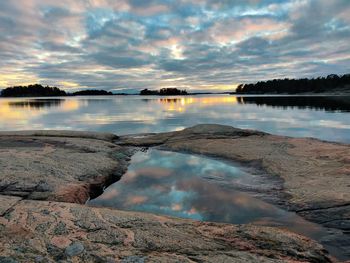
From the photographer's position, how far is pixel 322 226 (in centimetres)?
804

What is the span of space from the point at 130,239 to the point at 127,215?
47.8 inches

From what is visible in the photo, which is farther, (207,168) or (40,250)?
(207,168)

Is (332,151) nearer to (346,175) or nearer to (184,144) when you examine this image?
(346,175)

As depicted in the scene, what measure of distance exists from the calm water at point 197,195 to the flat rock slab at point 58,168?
0.69m

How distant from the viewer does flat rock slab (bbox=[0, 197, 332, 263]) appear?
5535 mm

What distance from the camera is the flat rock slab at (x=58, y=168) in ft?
31.0

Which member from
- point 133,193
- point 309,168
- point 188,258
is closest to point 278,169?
point 309,168

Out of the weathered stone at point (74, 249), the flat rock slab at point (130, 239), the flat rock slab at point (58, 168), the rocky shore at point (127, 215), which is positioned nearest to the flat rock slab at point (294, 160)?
the rocky shore at point (127, 215)

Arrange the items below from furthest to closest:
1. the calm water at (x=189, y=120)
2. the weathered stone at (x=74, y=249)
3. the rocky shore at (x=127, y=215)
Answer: the calm water at (x=189, y=120) < the rocky shore at (x=127, y=215) < the weathered stone at (x=74, y=249)

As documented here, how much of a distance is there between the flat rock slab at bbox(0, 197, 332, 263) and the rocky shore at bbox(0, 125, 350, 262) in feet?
0.06

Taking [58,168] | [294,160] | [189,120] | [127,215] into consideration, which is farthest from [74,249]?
[189,120]

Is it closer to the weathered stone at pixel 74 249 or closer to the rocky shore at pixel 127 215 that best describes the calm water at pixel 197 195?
the rocky shore at pixel 127 215

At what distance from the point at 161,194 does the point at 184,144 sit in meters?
8.99

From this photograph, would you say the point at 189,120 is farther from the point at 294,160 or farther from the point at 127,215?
the point at 127,215
